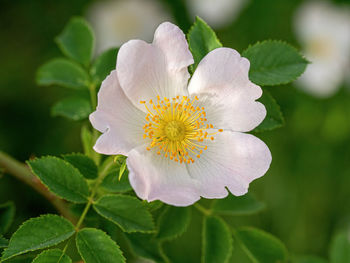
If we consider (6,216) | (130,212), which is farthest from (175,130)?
(6,216)

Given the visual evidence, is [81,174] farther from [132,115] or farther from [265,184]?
[265,184]

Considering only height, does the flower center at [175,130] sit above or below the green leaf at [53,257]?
above

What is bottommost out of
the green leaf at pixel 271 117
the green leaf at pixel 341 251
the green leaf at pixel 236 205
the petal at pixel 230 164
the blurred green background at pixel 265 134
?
the blurred green background at pixel 265 134

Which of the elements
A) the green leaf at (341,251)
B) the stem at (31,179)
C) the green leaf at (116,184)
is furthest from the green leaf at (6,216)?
the green leaf at (341,251)

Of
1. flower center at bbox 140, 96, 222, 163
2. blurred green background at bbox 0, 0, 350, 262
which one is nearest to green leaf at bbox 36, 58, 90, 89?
flower center at bbox 140, 96, 222, 163

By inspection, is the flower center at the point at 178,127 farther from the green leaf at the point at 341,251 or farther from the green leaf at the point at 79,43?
the green leaf at the point at 341,251

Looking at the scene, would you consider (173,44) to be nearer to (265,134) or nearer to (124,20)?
(265,134)

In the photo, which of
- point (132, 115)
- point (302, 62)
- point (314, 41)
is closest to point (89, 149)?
point (132, 115)
